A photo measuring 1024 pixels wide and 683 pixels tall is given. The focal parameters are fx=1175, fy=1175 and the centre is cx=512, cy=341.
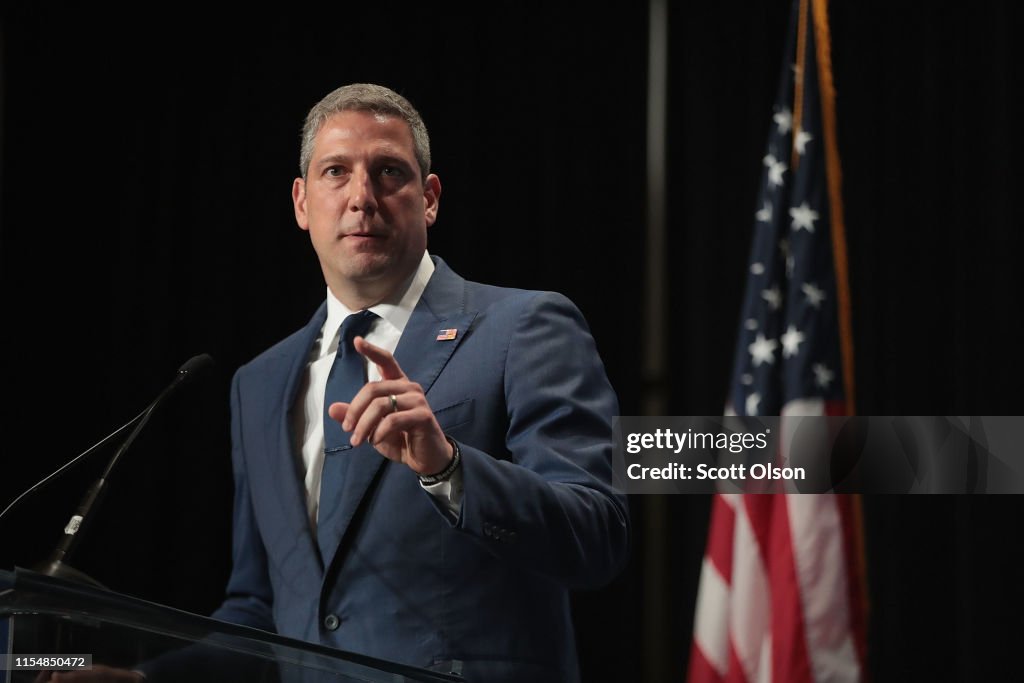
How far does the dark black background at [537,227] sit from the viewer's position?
306 centimetres

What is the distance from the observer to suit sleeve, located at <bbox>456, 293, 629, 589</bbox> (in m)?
1.66

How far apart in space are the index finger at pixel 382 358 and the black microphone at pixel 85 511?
1.40 feet

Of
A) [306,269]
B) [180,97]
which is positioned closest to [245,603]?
[306,269]

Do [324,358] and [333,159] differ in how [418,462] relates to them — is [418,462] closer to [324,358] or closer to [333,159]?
[324,358]

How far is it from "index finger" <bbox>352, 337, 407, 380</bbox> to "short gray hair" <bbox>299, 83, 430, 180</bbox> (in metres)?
0.84

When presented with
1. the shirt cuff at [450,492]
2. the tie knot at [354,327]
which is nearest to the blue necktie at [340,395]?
the tie knot at [354,327]

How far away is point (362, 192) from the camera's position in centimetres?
220

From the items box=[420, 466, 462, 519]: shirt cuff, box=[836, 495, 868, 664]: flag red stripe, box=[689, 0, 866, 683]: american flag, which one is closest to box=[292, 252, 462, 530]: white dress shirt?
box=[420, 466, 462, 519]: shirt cuff

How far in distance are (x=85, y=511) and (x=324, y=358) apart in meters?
0.76

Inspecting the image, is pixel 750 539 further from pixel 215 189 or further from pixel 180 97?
pixel 180 97

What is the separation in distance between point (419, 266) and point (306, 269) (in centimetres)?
92

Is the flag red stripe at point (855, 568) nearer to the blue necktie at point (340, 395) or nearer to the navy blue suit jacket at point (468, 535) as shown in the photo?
the navy blue suit jacket at point (468, 535)

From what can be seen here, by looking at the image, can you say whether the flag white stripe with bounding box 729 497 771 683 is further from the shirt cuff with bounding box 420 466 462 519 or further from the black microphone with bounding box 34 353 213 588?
the black microphone with bounding box 34 353 213 588

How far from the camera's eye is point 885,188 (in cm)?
319
